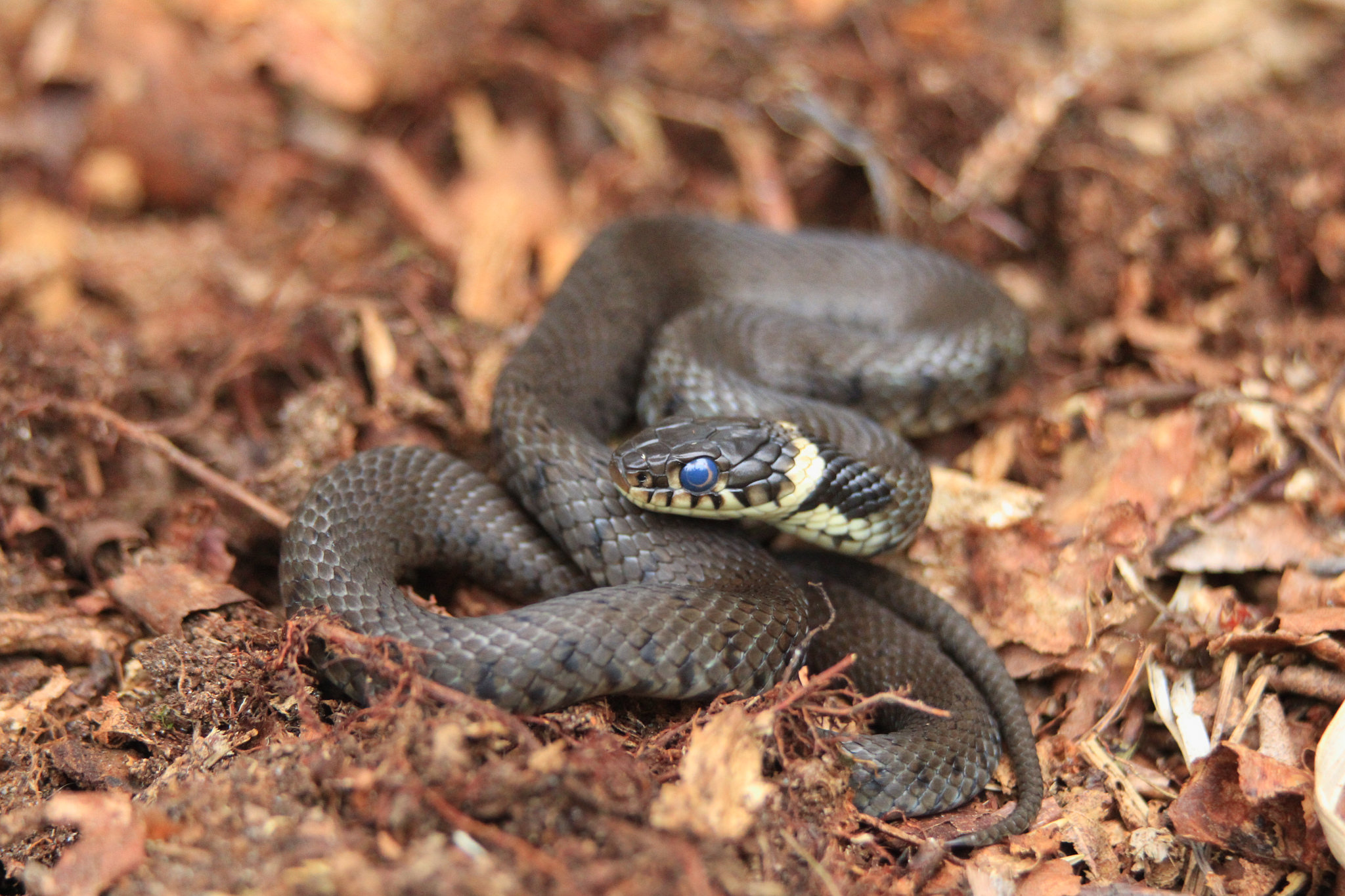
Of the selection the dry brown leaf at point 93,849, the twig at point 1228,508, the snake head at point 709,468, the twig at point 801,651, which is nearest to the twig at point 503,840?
the dry brown leaf at point 93,849

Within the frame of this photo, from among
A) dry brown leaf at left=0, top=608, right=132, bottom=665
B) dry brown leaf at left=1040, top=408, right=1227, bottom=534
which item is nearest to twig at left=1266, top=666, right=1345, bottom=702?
dry brown leaf at left=1040, top=408, right=1227, bottom=534

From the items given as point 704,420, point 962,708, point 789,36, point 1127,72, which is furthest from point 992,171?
point 962,708

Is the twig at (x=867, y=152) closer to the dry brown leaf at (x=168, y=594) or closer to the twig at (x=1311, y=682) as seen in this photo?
the twig at (x=1311, y=682)

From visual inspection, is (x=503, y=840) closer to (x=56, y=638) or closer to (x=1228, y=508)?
(x=56, y=638)

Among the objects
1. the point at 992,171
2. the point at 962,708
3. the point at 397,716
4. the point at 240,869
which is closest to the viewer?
the point at 240,869

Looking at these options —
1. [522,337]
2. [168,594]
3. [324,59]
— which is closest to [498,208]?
[522,337]

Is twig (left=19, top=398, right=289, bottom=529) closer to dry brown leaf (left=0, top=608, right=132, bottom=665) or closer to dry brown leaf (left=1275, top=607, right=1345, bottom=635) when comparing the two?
dry brown leaf (left=0, top=608, right=132, bottom=665)

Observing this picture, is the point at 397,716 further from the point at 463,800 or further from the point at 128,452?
the point at 128,452
